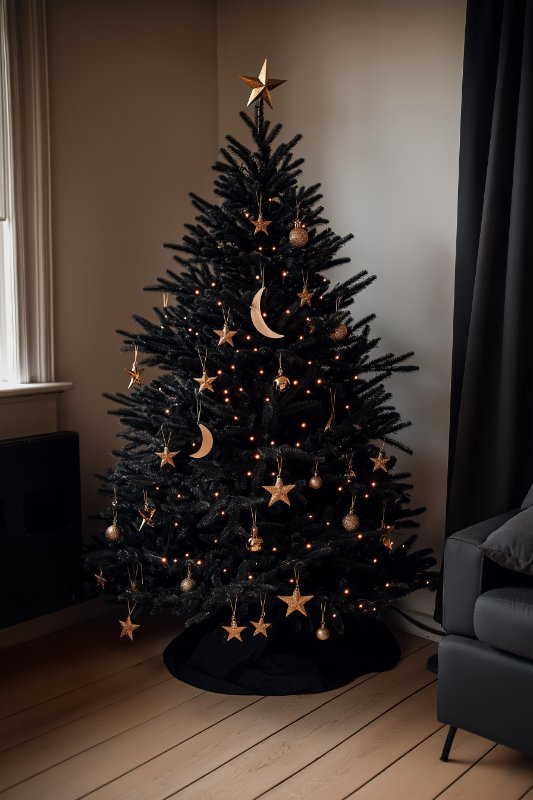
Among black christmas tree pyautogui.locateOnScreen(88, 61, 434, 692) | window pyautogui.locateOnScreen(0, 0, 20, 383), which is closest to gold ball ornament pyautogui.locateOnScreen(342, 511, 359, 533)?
black christmas tree pyautogui.locateOnScreen(88, 61, 434, 692)

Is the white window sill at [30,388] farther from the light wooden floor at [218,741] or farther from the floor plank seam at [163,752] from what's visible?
A: the floor plank seam at [163,752]

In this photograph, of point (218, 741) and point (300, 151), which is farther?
point (300, 151)

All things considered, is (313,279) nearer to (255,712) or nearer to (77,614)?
(255,712)

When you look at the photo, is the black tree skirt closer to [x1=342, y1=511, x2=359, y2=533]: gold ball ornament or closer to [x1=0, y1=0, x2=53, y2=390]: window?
[x1=342, y1=511, x2=359, y2=533]: gold ball ornament

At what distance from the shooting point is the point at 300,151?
3117mm

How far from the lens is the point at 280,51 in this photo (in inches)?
124

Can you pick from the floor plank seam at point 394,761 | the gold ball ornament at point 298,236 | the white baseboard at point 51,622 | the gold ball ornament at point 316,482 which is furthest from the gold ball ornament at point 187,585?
the gold ball ornament at point 298,236

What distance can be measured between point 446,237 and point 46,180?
135cm

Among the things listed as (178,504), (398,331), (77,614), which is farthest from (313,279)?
(77,614)

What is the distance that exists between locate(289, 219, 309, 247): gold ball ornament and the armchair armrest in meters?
0.91

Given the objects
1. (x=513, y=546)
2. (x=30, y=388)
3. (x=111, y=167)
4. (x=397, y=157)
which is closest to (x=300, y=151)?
(x=397, y=157)

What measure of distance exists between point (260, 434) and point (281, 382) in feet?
0.57

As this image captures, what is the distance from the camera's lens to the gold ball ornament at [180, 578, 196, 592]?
94.1 inches

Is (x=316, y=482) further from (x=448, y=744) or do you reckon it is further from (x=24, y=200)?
(x=24, y=200)
